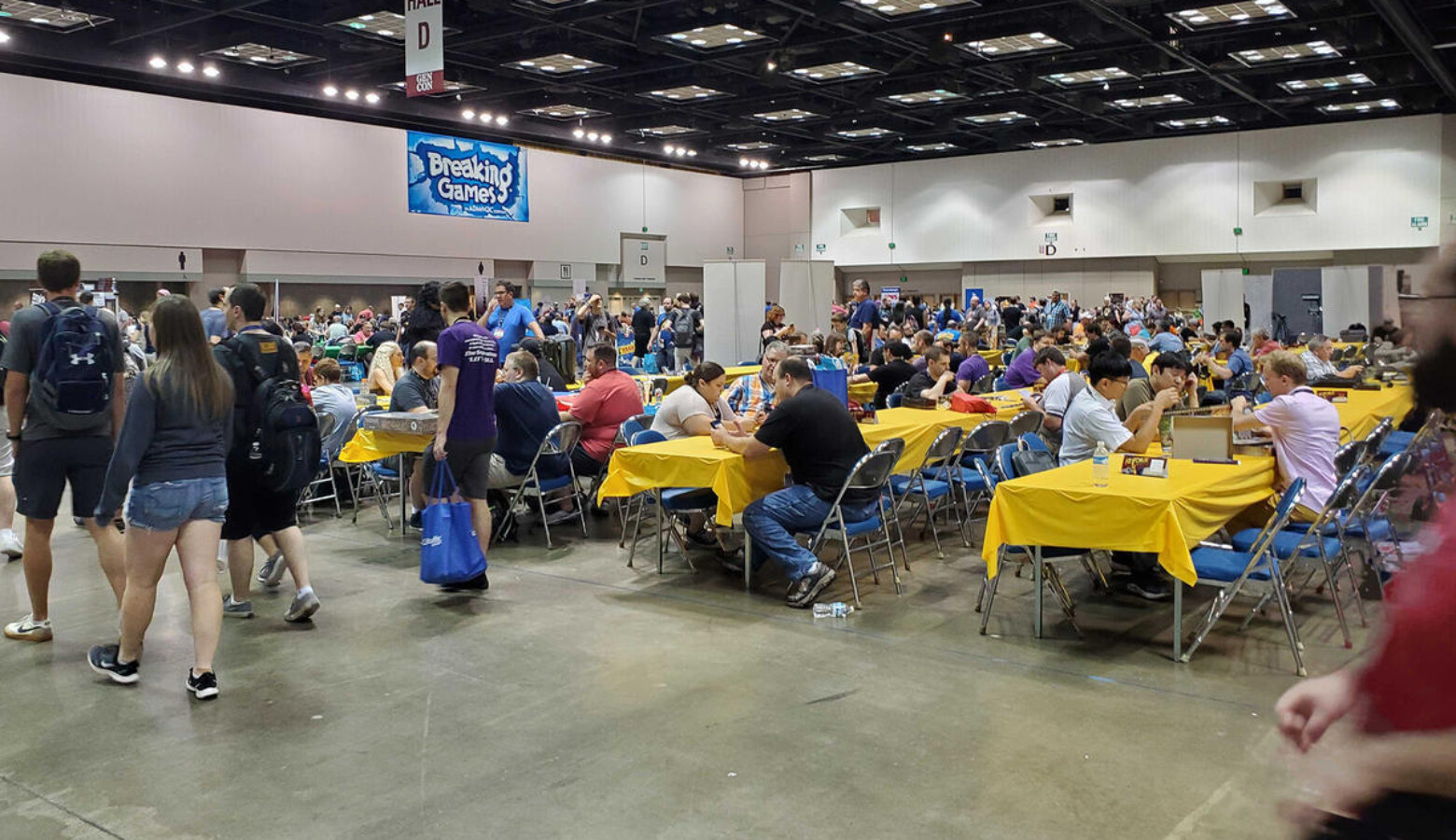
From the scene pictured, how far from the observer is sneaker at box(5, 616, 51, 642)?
4785mm

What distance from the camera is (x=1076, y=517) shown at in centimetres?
456

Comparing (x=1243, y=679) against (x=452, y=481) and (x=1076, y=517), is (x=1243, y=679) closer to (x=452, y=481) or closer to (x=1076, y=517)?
(x=1076, y=517)

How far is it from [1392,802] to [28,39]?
19.4 meters

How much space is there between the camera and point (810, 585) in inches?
212

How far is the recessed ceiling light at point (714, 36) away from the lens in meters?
14.9

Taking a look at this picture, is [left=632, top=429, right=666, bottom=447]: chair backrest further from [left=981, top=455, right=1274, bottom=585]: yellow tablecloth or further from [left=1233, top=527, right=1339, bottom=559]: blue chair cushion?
[left=1233, top=527, right=1339, bottom=559]: blue chair cushion

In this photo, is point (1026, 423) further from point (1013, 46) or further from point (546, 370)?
point (1013, 46)

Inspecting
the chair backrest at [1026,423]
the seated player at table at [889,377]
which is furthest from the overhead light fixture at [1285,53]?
the chair backrest at [1026,423]

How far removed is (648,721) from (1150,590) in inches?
114

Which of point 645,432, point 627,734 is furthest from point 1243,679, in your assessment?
point 645,432

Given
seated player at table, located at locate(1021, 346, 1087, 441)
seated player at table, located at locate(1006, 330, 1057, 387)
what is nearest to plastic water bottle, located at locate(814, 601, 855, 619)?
seated player at table, located at locate(1021, 346, 1087, 441)

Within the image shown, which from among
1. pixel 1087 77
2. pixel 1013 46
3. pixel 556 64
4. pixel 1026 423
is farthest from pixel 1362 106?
pixel 1026 423

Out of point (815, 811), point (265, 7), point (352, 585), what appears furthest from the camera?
point (265, 7)

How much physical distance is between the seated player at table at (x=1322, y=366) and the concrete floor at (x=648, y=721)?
5.80 m
